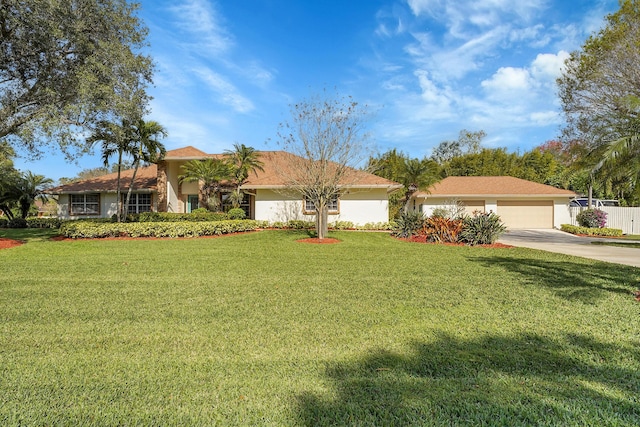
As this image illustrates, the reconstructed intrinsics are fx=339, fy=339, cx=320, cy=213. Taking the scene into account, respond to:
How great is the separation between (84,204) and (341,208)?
18634 millimetres

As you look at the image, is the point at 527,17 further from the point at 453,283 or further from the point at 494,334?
the point at 494,334

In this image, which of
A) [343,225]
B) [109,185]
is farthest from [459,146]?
[109,185]

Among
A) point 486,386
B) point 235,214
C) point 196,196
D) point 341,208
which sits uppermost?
point 196,196

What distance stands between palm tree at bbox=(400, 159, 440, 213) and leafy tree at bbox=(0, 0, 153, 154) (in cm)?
1659

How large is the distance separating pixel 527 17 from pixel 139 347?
1588 cm

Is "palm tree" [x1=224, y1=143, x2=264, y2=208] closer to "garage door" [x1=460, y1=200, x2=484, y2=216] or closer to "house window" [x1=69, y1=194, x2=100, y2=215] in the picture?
"house window" [x1=69, y1=194, x2=100, y2=215]

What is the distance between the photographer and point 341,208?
2109 cm

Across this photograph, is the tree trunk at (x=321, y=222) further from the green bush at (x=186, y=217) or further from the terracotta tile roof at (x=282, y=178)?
the green bush at (x=186, y=217)

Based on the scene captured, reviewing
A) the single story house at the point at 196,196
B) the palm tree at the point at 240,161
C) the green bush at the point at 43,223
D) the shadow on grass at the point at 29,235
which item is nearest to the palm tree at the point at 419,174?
the single story house at the point at 196,196

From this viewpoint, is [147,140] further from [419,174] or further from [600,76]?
[600,76]

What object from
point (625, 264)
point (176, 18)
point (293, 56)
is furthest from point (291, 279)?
point (293, 56)

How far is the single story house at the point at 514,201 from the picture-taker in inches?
937

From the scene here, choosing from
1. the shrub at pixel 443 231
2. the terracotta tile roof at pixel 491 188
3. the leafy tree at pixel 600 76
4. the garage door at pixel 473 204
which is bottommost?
the shrub at pixel 443 231

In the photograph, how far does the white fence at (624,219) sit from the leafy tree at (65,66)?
92.4 ft
